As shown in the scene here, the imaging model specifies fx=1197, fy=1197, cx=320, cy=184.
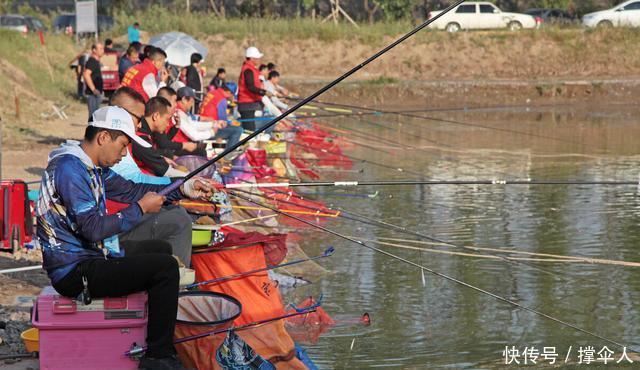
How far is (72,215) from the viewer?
5.30 meters

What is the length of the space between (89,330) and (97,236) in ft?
1.72

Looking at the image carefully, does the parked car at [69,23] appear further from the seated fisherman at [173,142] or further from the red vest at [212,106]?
the seated fisherman at [173,142]

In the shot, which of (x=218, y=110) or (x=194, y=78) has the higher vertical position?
(x=194, y=78)

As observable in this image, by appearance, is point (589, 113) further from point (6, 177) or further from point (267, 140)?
point (6, 177)

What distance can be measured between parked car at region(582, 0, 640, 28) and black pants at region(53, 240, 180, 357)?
31.4 meters

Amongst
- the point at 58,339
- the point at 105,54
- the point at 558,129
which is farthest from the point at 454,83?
the point at 58,339

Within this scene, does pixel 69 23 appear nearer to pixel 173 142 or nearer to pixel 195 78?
pixel 195 78

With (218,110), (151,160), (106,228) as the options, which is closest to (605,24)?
(218,110)

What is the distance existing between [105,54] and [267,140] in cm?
874

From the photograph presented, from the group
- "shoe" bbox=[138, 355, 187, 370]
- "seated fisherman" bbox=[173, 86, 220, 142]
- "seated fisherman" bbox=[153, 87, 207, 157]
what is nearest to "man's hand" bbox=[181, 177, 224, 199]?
"shoe" bbox=[138, 355, 187, 370]

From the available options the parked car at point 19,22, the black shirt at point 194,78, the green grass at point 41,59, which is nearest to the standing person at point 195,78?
the black shirt at point 194,78

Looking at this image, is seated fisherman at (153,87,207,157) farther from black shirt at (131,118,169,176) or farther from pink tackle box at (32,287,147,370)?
pink tackle box at (32,287,147,370)

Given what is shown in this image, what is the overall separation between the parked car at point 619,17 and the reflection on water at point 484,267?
18304mm

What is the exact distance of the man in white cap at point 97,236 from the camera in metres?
5.29
